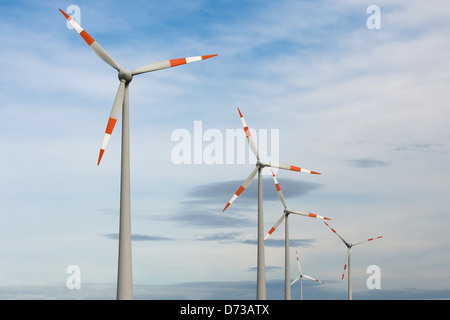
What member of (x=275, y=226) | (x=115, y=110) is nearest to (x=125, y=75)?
(x=115, y=110)

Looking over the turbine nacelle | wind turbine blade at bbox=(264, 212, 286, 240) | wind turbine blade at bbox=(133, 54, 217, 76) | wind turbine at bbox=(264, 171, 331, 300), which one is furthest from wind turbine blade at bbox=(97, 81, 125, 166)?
wind turbine blade at bbox=(264, 212, 286, 240)

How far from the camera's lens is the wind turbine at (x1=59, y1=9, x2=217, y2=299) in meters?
38.8

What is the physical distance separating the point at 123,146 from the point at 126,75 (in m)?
6.28

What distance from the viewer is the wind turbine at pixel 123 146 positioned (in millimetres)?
38844

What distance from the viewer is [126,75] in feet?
144

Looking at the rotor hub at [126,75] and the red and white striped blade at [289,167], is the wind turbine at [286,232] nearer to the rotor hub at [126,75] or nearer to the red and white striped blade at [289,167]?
the red and white striped blade at [289,167]
